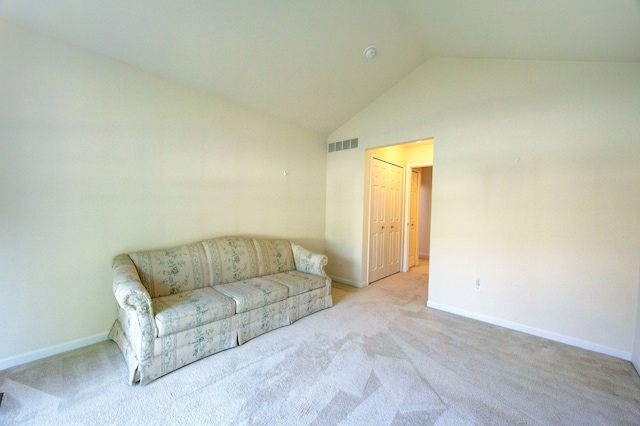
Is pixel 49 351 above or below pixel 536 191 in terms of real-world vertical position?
below

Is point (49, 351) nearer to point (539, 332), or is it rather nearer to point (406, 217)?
point (539, 332)

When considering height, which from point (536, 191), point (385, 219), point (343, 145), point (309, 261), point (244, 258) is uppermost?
point (343, 145)

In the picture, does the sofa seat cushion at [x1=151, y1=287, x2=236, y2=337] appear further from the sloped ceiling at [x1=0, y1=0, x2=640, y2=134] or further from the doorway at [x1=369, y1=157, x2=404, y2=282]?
the doorway at [x1=369, y1=157, x2=404, y2=282]

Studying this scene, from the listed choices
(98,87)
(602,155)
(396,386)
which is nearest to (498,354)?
(396,386)

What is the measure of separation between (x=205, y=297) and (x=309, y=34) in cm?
276

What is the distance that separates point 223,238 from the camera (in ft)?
9.84

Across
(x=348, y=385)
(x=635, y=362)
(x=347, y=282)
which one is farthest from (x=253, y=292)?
(x=635, y=362)

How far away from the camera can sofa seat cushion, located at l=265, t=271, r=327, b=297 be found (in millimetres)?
2804

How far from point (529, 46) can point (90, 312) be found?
15.7 ft

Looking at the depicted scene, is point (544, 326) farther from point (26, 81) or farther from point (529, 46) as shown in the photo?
point (26, 81)

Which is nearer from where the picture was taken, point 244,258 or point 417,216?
point 244,258

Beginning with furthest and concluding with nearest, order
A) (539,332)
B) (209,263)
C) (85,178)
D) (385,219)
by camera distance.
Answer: (385,219)
(209,263)
(539,332)
(85,178)

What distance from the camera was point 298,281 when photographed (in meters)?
2.92

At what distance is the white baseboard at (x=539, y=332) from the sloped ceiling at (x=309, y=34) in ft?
8.40
